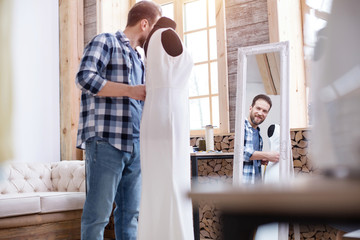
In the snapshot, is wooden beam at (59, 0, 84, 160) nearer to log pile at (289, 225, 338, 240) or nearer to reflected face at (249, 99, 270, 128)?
reflected face at (249, 99, 270, 128)

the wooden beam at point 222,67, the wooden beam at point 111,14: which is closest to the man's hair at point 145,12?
the wooden beam at point 222,67

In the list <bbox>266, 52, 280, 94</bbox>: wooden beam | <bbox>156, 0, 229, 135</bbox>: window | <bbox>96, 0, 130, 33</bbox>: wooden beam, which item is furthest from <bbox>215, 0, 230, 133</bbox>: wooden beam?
<bbox>96, 0, 130, 33</bbox>: wooden beam

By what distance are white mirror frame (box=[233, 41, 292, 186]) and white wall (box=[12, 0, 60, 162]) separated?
254cm

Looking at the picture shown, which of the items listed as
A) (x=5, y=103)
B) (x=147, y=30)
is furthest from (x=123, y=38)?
(x=5, y=103)

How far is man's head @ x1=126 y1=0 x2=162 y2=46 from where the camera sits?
217 cm

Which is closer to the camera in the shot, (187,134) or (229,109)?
(187,134)

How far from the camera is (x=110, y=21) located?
4.90 m

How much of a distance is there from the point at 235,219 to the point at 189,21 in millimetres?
4154

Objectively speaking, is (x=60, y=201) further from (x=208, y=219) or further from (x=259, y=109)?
(x=259, y=109)

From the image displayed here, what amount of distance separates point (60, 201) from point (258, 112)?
6.33ft

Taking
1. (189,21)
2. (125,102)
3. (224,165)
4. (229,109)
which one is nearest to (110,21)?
(189,21)

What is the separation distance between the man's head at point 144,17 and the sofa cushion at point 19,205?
1985 mm

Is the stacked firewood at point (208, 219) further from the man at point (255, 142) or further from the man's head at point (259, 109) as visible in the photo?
the man's head at point (259, 109)

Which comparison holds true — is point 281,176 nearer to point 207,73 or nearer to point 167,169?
point 167,169
